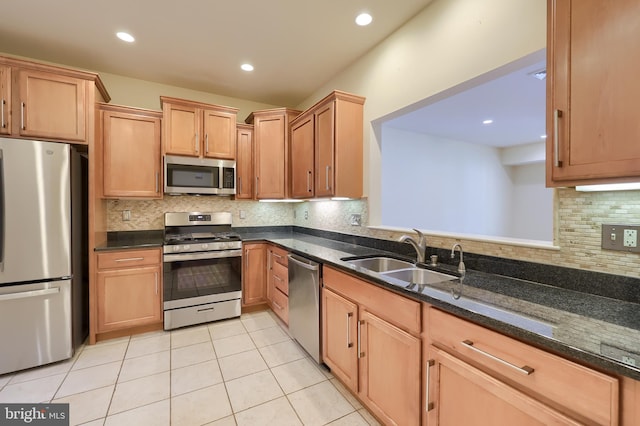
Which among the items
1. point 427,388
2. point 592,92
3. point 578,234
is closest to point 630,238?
point 578,234

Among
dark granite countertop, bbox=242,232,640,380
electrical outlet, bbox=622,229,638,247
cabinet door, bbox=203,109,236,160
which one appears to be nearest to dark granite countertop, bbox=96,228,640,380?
dark granite countertop, bbox=242,232,640,380

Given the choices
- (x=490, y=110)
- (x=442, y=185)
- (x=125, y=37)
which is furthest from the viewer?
(x=442, y=185)

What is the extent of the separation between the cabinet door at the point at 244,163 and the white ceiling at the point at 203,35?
642mm

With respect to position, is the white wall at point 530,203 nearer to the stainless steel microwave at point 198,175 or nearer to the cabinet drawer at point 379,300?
the cabinet drawer at point 379,300

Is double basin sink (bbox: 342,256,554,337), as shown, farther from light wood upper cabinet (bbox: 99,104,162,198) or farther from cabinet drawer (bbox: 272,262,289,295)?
light wood upper cabinet (bbox: 99,104,162,198)

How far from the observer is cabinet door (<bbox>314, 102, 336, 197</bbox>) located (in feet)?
8.37

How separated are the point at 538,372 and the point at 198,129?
3384mm

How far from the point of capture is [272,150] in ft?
11.2

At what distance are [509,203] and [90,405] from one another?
7607mm

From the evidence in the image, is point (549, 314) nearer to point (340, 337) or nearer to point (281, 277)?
point (340, 337)

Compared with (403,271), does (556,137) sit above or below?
above

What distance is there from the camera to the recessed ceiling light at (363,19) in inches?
82.3

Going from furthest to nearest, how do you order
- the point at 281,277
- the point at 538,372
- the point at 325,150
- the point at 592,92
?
1. the point at 281,277
2. the point at 325,150
3. the point at 592,92
4. the point at 538,372

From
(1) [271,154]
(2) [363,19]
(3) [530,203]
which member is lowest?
(3) [530,203]
